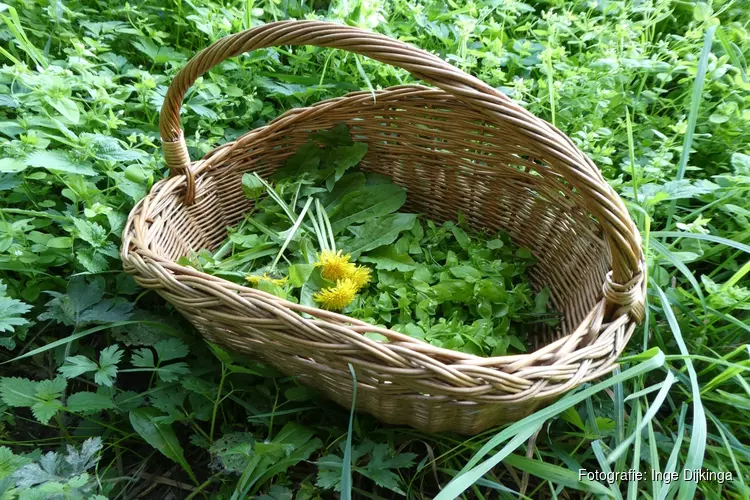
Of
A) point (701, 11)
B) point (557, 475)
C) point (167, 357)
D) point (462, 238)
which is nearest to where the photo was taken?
point (557, 475)

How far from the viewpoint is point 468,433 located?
2.86ft

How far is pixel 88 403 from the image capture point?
887 millimetres

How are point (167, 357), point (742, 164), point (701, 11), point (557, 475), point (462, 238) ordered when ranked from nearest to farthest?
point (557, 475)
point (167, 357)
point (742, 164)
point (462, 238)
point (701, 11)

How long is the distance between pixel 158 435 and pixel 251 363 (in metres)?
0.21

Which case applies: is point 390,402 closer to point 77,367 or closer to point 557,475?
point 557,475

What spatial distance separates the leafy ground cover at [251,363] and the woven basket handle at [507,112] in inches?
5.4

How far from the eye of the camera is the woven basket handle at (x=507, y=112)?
732 millimetres

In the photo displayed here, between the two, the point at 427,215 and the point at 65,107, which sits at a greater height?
the point at 65,107

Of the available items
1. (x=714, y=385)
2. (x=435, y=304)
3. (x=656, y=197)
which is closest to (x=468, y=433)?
(x=435, y=304)

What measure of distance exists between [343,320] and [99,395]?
511mm

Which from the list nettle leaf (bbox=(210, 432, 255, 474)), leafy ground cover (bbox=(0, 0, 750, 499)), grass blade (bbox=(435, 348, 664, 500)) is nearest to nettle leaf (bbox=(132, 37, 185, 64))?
leafy ground cover (bbox=(0, 0, 750, 499))

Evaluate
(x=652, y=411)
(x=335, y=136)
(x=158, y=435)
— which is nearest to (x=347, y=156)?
(x=335, y=136)

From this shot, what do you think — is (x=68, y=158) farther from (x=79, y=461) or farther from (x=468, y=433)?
(x=468, y=433)

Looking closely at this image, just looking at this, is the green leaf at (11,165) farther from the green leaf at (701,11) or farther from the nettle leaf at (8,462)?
the green leaf at (701,11)
